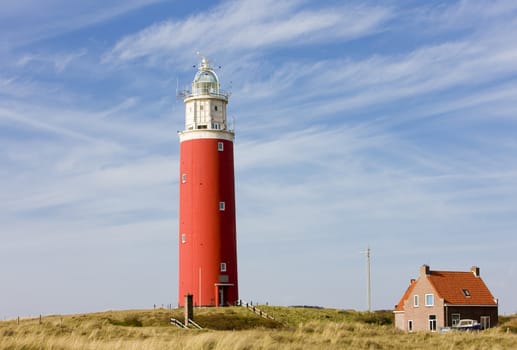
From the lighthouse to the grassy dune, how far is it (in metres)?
3.10

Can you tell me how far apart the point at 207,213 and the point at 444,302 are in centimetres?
1786

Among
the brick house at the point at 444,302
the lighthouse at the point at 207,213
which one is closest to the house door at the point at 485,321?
the brick house at the point at 444,302

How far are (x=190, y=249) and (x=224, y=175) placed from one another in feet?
19.3

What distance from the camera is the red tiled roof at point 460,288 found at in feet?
189

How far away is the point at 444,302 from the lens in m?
56.7

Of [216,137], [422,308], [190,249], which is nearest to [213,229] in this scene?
[190,249]

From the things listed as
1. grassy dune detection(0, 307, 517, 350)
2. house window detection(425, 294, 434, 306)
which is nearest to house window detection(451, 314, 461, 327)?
house window detection(425, 294, 434, 306)

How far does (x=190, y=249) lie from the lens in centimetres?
5716

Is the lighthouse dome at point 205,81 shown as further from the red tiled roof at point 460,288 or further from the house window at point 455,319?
the house window at point 455,319

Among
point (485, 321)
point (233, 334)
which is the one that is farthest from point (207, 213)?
point (233, 334)

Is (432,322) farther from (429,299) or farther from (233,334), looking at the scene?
(233,334)

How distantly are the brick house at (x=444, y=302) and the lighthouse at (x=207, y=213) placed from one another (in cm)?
1307

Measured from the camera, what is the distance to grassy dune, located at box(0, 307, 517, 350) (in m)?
23.5

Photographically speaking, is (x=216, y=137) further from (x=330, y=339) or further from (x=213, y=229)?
(x=330, y=339)
